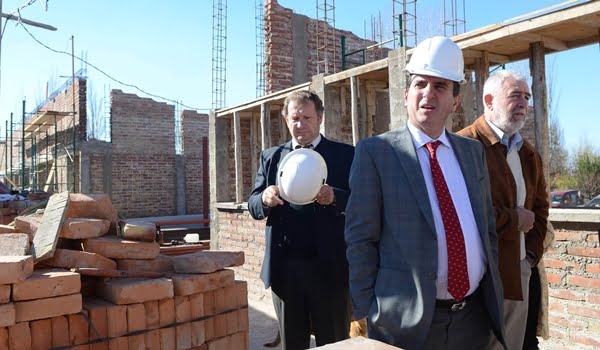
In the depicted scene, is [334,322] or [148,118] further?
[148,118]

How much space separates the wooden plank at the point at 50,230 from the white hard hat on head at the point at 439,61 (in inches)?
99.8

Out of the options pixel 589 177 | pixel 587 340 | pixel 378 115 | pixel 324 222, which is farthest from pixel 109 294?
pixel 589 177

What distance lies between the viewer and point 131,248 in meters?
3.33

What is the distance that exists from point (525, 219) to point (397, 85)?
10.0ft

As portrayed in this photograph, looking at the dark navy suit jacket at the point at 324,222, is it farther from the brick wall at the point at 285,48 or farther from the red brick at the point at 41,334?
the brick wall at the point at 285,48

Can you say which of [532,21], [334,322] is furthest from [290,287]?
[532,21]

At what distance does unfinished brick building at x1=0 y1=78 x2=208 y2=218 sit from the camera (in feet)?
56.6

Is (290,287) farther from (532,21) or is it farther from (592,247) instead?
(532,21)

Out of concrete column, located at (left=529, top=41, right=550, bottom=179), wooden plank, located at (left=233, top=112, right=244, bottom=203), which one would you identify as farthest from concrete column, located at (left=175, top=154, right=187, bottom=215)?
concrete column, located at (left=529, top=41, right=550, bottom=179)

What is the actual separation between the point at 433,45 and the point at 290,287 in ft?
4.87

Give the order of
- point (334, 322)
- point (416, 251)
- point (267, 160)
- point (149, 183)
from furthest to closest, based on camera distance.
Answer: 1. point (149, 183)
2. point (267, 160)
3. point (334, 322)
4. point (416, 251)

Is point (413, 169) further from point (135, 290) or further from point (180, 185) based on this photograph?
point (180, 185)

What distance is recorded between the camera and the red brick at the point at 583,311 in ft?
12.3

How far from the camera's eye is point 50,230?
327 cm
